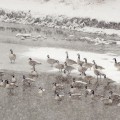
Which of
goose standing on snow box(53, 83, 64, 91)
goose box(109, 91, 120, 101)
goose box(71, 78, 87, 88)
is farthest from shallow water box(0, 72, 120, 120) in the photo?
goose box(71, 78, 87, 88)

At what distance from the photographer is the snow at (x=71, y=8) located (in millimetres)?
47431

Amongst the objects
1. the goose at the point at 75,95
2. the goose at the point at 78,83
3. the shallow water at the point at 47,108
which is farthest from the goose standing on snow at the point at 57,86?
the goose at the point at 75,95

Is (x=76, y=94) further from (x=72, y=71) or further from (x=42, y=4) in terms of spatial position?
(x=42, y=4)

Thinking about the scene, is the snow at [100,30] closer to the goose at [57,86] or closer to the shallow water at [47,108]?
the goose at [57,86]

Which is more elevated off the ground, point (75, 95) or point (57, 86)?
point (57, 86)

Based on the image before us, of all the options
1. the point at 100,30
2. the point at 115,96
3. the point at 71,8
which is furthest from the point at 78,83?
the point at 71,8

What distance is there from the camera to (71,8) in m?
50.9

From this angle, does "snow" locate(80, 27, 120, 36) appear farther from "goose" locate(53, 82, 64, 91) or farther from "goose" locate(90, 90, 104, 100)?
"goose" locate(90, 90, 104, 100)

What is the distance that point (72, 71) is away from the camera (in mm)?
26828

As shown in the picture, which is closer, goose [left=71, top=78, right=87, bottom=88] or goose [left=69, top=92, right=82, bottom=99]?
goose [left=69, top=92, right=82, bottom=99]

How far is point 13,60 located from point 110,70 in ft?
21.7

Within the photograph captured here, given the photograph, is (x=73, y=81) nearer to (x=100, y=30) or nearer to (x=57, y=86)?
(x=57, y=86)

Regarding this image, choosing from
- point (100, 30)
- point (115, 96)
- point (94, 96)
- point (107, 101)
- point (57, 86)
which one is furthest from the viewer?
point (100, 30)

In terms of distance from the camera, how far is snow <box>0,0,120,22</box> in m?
47.4
